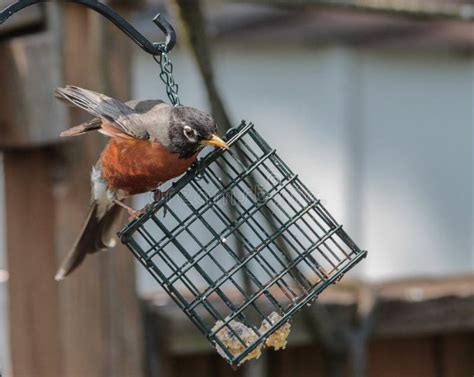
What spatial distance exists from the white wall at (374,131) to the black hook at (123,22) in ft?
8.30

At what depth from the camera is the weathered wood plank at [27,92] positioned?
3.38 metres

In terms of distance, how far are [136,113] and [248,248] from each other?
0.54 metres

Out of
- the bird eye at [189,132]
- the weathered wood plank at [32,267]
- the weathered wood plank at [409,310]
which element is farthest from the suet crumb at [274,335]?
the weathered wood plank at [409,310]

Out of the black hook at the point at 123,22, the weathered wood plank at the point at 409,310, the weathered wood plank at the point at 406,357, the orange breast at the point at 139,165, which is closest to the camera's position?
the black hook at the point at 123,22

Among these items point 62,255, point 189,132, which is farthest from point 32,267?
point 189,132

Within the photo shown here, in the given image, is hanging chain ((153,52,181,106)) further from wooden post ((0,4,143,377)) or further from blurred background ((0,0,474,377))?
wooden post ((0,4,143,377))

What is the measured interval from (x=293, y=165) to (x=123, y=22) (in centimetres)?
289

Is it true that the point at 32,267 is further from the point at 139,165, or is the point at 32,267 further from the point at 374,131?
the point at 374,131

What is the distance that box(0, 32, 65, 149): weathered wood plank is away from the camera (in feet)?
11.1

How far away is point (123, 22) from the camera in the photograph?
272 centimetres

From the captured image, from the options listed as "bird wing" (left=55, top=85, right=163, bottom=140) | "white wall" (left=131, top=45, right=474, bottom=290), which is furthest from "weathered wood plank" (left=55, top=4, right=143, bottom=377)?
"white wall" (left=131, top=45, right=474, bottom=290)

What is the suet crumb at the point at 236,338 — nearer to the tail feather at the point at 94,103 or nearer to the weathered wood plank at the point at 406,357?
the tail feather at the point at 94,103

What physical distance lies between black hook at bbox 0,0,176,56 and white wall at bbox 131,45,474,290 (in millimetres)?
2530

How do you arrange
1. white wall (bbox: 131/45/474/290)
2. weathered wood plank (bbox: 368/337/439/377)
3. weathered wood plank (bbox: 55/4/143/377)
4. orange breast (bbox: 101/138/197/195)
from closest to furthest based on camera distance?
orange breast (bbox: 101/138/197/195), weathered wood plank (bbox: 55/4/143/377), weathered wood plank (bbox: 368/337/439/377), white wall (bbox: 131/45/474/290)
